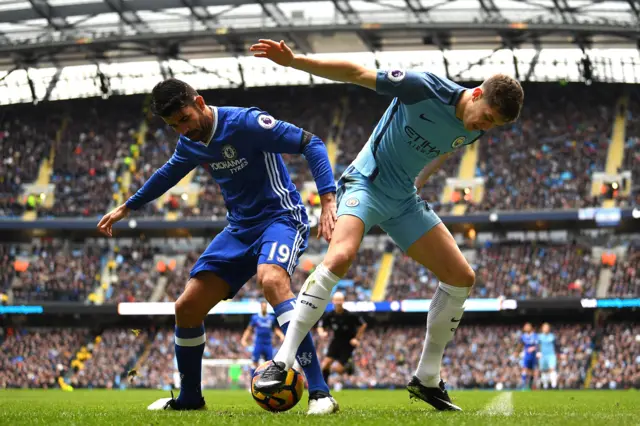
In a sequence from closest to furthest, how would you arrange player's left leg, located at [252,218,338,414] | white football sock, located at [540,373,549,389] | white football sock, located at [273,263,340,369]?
white football sock, located at [273,263,340,369] → player's left leg, located at [252,218,338,414] → white football sock, located at [540,373,549,389]

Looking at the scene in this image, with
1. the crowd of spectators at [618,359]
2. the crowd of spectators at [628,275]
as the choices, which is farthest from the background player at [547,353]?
the crowd of spectators at [628,275]

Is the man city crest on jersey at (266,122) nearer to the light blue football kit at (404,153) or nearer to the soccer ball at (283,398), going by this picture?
the light blue football kit at (404,153)

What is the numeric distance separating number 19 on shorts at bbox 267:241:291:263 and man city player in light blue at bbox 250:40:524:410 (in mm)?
552

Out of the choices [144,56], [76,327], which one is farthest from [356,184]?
[76,327]

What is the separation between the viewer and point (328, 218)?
5852 millimetres

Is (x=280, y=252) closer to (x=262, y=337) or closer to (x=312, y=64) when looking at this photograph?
(x=312, y=64)

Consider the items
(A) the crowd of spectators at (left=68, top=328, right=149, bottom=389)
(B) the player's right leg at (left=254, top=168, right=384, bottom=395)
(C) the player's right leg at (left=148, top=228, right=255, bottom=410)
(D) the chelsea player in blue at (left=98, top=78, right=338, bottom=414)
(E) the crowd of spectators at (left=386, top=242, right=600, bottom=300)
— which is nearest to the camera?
(B) the player's right leg at (left=254, top=168, right=384, bottom=395)

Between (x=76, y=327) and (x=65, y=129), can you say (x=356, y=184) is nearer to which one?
(x=76, y=327)

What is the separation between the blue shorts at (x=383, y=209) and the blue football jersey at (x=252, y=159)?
0.67ft

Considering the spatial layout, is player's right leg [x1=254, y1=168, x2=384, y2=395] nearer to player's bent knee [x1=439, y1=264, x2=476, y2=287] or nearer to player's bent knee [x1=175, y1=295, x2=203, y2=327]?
player's bent knee [x1=439, y1=264, x2=476, y2=287]

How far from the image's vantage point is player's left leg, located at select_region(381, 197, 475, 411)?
641 cm

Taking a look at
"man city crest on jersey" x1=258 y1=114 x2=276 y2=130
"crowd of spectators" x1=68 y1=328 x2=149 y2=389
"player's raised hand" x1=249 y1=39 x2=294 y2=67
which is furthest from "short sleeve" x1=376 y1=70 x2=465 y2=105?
"crowd of spectators" x1=68 y1=328 x2=149 y2=389

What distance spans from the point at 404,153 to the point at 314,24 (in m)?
28.4

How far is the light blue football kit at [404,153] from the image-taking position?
19.3 feet
